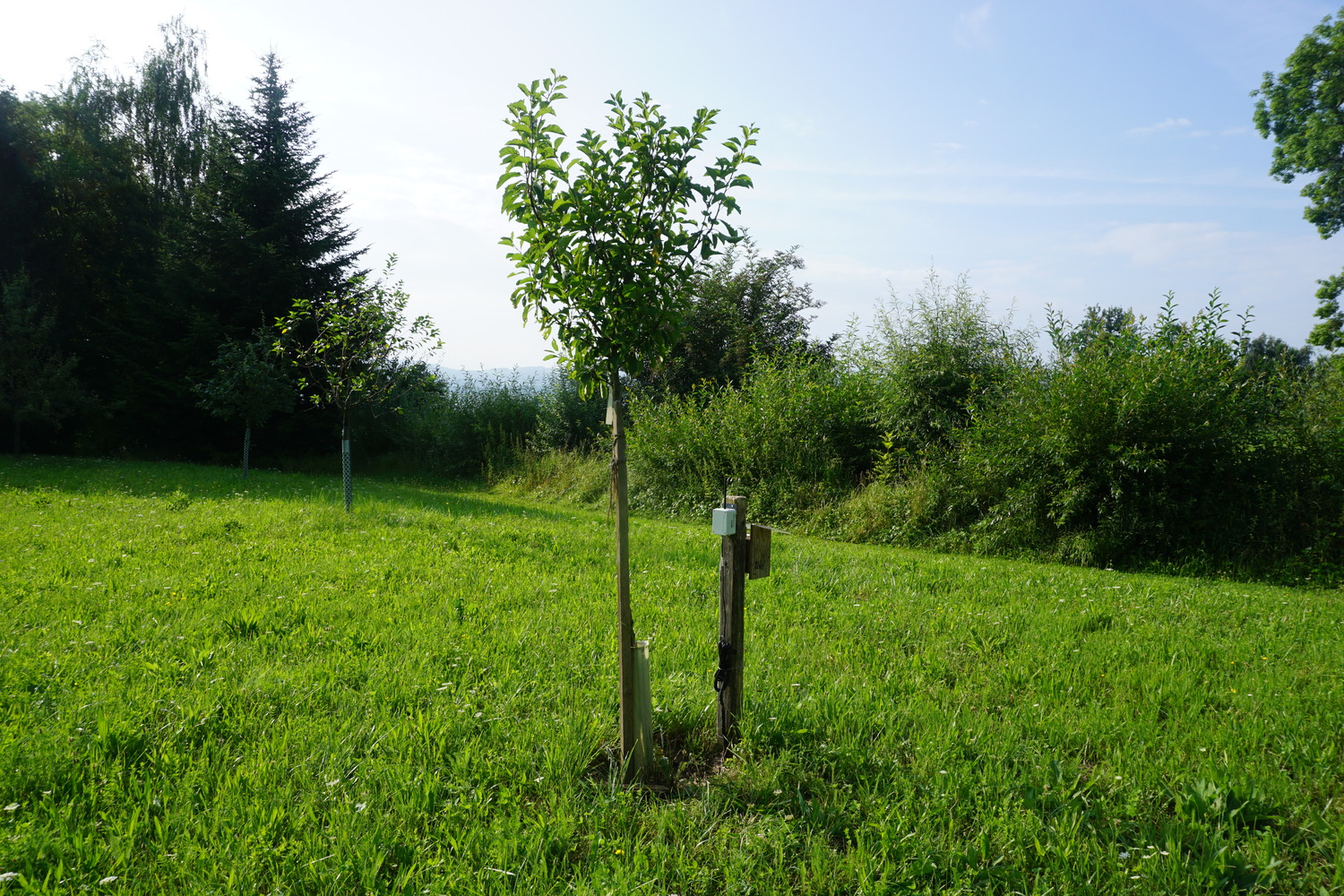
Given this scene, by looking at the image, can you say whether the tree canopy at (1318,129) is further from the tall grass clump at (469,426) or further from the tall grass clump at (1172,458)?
the tall grass clump at (469,426)

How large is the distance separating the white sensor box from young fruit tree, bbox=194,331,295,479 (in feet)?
49.6

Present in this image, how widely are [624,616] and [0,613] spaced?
4.72 metres

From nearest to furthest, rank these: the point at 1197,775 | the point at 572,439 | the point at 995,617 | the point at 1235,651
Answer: the point at 1197,775 → the point at 1235,651 → the point at 995,617 → the point at 572,439

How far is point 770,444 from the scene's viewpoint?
1266 cm

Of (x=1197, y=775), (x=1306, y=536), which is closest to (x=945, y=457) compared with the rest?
(x=1306, y=536)

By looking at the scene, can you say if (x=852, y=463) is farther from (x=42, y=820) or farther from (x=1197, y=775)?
(x=42, y=820)

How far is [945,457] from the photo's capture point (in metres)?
10.6

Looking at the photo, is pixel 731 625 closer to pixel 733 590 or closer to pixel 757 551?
pixel 733 590

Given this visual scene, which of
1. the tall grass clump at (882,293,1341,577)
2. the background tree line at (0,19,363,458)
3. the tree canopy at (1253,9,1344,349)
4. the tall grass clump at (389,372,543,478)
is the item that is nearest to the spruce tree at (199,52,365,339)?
the background tree line at (0,19,363,458)

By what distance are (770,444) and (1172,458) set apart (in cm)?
585

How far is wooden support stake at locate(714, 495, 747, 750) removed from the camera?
130 inches

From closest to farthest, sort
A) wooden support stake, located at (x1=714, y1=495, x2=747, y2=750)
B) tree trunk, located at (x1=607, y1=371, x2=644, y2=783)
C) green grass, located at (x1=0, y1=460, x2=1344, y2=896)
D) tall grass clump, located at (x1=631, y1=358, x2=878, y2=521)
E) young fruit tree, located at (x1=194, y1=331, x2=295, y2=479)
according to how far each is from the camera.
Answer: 1. green grass, located at (x1=0, y1=460, x2=1344, y2=896)
2. tree trunk, located at (x1=607, y1=371, x2=644, y2=783)
3. wooden support stake, located at (x1=714, y1=495, x2=747, y2=750)
4. tall grass clump, located at (x1=631, y1=358, x2=878, y2=521)
5. young fruit tree, located at (x1=194, y1=331, x2=295, y2=479)

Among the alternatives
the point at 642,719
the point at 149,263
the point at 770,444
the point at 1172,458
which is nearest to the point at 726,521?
the point at 642,719

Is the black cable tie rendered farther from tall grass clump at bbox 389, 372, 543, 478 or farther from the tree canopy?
the tree canopy
